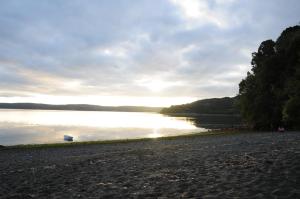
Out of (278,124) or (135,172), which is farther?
(278,124)

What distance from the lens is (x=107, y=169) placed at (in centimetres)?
2153

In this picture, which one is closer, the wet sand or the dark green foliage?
the wet sand

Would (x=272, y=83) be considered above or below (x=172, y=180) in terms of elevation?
above

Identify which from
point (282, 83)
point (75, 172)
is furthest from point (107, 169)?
point (282, 83)

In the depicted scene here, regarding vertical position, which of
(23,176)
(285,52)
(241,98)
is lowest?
(23,176)

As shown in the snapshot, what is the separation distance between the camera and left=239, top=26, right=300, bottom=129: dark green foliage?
6950cm

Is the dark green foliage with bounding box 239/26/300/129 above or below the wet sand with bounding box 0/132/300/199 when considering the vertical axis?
above

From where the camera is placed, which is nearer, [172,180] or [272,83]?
[172,180]

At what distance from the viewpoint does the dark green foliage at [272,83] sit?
228 ft

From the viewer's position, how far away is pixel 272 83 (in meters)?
75.2

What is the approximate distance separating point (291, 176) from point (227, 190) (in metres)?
2.70

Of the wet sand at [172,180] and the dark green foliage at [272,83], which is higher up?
the dark green foliage at [272,83]

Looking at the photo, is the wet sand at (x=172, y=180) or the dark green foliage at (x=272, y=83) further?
the dark green foliage at (x=272, y=83)

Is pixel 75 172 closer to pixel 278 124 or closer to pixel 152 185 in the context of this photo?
pixel 152 185
